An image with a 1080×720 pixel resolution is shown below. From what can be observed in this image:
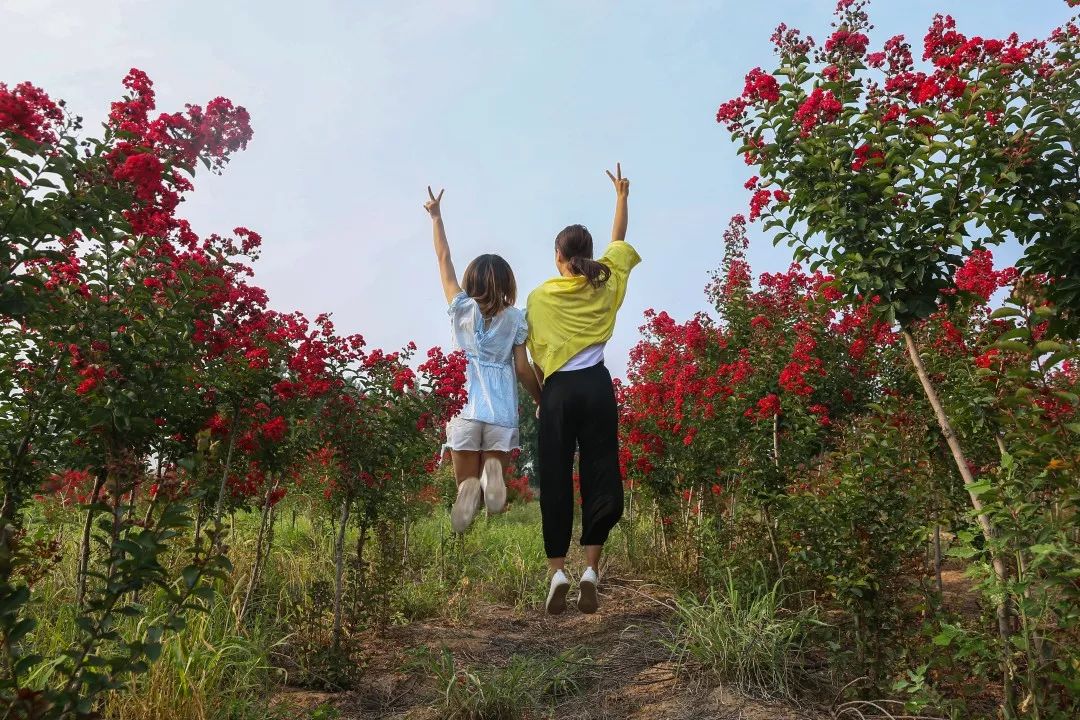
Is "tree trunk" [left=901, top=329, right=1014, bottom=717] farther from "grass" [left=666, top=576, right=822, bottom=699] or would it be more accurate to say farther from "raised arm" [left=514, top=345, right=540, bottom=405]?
"raised arm" [left=514, top=345, right=540, bottom=405]

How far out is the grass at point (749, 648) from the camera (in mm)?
3957

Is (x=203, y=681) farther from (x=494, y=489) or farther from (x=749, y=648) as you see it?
(x=749, y=648)

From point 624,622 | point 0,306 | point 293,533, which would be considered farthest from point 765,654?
point 293,533

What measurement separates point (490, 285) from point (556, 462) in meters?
1.11

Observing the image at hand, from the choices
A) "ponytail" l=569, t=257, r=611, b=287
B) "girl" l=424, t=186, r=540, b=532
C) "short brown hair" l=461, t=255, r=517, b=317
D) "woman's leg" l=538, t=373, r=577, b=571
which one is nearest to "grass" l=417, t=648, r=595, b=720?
"woman's leg" l=538, t=373, r=577, b=571

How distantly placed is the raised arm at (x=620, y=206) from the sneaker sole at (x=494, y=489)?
1561 millimetres

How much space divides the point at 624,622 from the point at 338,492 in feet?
7.09

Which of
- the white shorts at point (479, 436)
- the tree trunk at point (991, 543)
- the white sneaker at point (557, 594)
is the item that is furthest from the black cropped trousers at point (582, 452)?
the tree trunk at point (991, 543)

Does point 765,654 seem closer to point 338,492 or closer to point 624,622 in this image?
point 624,622

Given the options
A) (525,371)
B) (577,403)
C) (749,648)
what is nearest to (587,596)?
(749,648)

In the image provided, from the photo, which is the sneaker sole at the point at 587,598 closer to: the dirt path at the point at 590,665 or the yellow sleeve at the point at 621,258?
the dirt path at the point at 590,665

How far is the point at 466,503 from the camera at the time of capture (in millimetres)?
4516

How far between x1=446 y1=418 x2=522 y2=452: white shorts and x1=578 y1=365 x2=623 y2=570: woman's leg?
0.42 meters

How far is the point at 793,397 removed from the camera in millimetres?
5414
